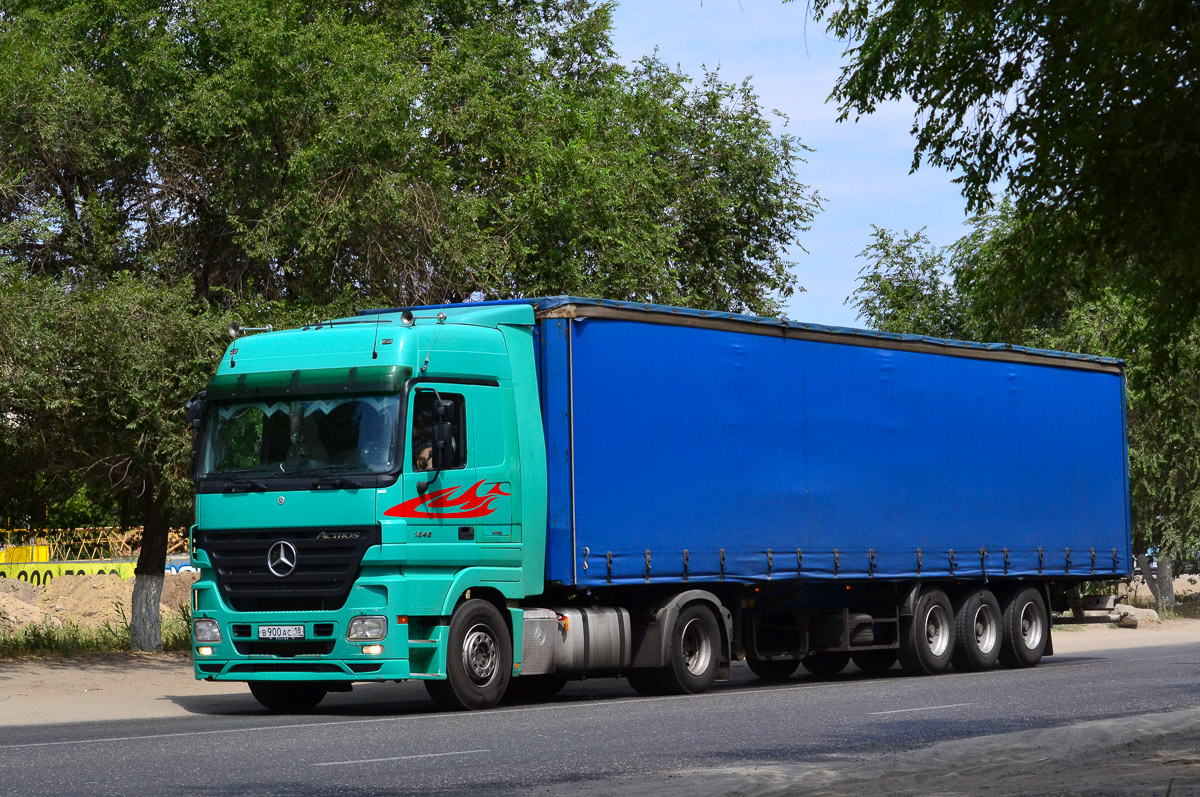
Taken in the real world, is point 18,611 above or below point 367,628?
below

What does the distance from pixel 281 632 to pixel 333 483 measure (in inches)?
58.2

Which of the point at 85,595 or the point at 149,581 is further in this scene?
the point at 85,595

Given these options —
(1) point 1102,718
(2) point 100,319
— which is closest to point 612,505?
(1) point 1102,718

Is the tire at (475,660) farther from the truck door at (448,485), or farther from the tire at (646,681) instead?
the tire at (646,681)

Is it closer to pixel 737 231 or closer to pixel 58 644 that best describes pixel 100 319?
pixel 58 644

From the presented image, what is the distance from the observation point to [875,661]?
22516 mm

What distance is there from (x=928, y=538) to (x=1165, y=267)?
37.3 feet

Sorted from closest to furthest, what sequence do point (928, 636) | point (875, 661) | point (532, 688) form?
1. point (532, 688)
2. point (928, 636)
3. point (875, 661)

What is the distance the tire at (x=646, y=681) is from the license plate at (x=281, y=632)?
160 inches

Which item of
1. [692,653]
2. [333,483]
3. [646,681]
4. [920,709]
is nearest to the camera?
[333,483]

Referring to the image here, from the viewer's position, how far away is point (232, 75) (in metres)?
21.5

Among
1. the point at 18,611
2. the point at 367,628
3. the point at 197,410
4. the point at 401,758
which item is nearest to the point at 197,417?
the point at 197,410

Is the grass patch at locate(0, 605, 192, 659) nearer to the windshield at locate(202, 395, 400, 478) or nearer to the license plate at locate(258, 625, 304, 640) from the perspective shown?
the windshield at locate(202, 395, 400, 478)

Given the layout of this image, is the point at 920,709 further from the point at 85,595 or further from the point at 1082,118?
the point at 85,595
